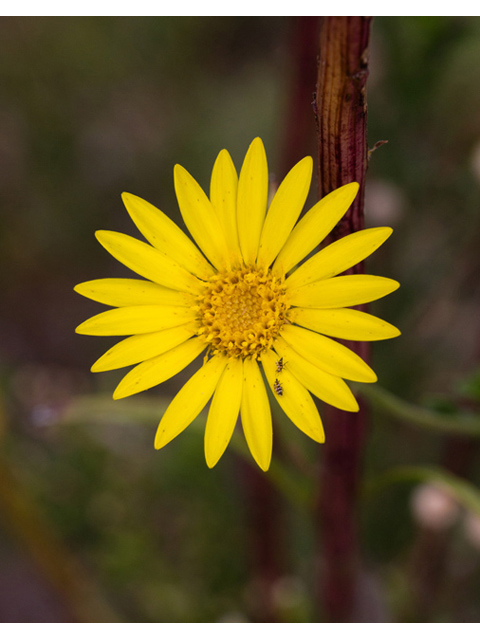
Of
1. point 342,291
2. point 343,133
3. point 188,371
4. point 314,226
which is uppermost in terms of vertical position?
point 343,133

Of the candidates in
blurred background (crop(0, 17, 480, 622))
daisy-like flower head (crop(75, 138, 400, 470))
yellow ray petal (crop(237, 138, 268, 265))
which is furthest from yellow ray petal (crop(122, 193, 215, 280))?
blurred background (crop(0, 17, 480, 622))

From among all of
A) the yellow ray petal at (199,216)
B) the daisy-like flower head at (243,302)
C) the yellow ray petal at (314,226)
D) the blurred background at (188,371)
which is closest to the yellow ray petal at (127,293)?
the daisy-like flower head at (243,302)

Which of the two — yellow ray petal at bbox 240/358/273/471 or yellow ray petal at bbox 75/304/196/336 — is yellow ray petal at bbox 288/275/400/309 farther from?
yellow ray petal at bbox 75/304/196/336

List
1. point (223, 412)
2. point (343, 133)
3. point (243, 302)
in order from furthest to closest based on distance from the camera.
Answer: point (243, 302), point (223, 412), point (343, 133)

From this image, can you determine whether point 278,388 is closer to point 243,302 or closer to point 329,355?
point 329,355

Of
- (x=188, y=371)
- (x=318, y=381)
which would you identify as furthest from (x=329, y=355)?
(x=188, y=371)

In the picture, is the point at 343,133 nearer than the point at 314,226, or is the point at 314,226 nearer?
the point at 343,133
